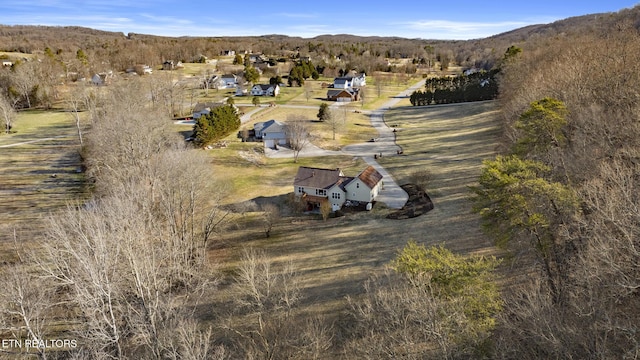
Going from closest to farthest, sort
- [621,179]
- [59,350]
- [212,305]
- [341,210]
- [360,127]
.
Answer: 1. [621,179]
2. [59,350]
3. [212,305]
4. [341,210]
5. [360,127]

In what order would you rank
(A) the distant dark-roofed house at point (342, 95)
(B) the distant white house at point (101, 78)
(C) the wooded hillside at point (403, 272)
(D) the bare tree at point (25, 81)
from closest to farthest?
(C) the wooded hillside at point (403, 272) → (D) the bare tree at point (25, 81) → (A) the distant dark-roofed house at point (342, 95) → (B) the distant white house at point (101, 78)

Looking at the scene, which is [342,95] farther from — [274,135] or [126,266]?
[126,266]

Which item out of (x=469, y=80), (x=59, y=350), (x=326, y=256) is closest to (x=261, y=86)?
(x=469, y=80)

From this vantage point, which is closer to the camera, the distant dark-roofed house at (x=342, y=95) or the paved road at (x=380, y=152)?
the paved road at (x=380, y=152)

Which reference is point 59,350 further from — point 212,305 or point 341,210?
point 341,210

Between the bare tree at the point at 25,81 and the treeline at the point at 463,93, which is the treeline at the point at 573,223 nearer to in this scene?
the treeline at the point at 463,93

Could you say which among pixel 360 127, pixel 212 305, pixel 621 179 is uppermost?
pixel 621 179

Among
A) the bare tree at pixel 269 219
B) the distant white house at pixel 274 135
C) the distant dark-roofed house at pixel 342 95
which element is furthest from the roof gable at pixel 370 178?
the distant dark-roofed house at pixel 342 95
